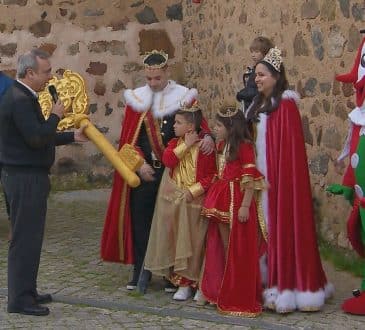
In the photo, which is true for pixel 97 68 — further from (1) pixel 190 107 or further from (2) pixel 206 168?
(2) pixel 206 168

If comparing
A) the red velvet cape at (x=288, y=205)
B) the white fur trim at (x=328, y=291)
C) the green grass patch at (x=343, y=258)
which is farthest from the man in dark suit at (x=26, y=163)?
the green grass patch at (x=343, y=258)

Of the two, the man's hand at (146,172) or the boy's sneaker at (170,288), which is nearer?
the man's hand at (146,172)

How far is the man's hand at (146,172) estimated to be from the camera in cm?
574

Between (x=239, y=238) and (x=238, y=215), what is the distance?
5.6 inches

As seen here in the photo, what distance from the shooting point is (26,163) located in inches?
209

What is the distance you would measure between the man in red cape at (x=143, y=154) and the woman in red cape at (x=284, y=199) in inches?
24.0

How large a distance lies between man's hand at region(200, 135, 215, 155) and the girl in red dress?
0.55 ft

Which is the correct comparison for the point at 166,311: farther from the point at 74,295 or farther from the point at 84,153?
the point at 84,153

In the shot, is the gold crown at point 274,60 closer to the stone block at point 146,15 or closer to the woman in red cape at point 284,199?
the woman in red cape at point 284,199

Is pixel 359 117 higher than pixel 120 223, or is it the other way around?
pixel 359 117

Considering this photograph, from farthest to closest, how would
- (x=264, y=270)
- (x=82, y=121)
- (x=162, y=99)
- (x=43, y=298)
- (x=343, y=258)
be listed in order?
(x=343, y=258), (x=162, y=99), (x=43, y=298), (x=82, y=121), (x=264, y=270)

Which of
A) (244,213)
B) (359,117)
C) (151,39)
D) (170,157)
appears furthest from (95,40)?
(359,117)

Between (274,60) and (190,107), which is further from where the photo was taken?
(190,107)

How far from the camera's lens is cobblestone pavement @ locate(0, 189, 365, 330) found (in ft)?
17.2
